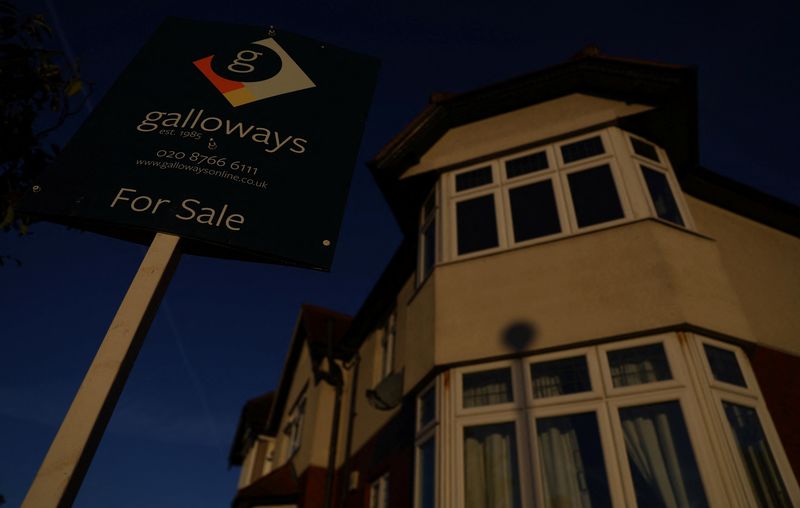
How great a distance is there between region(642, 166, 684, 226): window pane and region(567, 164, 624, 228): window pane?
619mm

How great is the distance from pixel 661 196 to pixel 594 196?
3.61 ft

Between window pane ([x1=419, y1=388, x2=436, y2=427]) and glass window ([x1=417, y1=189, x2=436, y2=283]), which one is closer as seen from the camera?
window pane ([x1=419, y1=388, x2=436, y2=427])

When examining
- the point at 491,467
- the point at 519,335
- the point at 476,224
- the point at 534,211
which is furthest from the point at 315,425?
the point at 534,211

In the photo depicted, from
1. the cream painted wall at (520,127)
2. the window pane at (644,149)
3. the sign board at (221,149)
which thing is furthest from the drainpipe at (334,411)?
the sign board at (221,149)

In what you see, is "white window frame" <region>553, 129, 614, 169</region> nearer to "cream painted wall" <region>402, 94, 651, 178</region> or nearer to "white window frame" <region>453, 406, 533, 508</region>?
"cream painted wall" <region>402, 94, 651, 178</region>

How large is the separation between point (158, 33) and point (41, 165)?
2371 mm

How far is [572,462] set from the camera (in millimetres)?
5461

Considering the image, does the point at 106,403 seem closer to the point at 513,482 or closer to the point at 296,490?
the point at 513,482

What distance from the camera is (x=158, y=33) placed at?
3420 millimetres

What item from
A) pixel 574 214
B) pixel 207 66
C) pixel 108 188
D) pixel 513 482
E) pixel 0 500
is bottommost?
pixel 0 500

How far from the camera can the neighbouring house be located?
5371mm

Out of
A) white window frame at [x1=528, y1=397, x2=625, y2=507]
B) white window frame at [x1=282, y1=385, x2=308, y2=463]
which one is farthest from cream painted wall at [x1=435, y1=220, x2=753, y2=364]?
white window frame at [x1=282, y1=385, x2=308, y2=463]

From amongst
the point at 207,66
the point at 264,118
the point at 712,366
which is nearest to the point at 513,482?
the point at 712,366

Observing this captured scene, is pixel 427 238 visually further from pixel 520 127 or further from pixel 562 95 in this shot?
pixel 562 95
